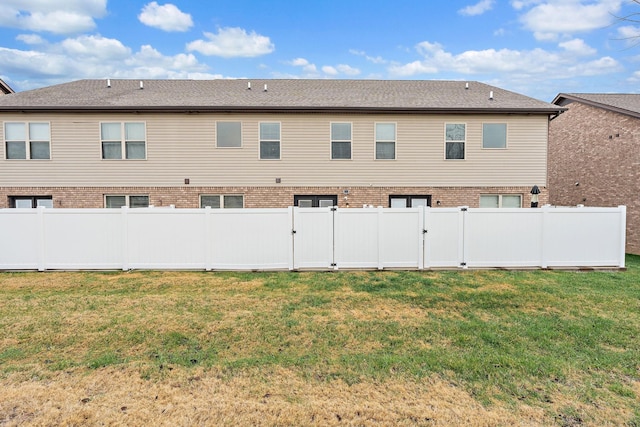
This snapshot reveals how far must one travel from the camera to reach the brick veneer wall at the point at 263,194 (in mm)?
12273

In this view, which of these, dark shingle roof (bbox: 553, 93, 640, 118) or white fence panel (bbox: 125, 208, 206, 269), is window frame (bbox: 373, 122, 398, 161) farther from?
dark shingle roof (bbox: 553, 93, 640, 118)

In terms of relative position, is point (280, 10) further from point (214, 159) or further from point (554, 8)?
point (554, 8)

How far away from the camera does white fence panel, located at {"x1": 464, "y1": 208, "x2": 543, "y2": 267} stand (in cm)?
820

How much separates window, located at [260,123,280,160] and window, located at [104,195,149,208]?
453 cm

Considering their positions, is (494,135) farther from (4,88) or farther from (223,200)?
(4,88)

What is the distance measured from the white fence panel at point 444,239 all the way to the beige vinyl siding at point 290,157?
15.0 ft

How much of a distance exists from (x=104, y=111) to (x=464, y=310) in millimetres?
12895

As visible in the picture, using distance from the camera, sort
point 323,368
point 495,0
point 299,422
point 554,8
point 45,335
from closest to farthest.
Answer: point 299,422, point 323,368, point 45,335, point 554,8, point 495,0

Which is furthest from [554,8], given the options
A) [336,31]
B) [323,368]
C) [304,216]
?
[323,368]

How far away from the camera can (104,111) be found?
478 inches

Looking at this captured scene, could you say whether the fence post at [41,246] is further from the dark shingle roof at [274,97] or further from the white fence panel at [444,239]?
the white fence panel at [444,239]

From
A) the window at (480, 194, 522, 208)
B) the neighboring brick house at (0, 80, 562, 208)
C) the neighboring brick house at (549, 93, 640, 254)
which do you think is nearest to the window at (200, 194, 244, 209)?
the neighboring brick house at (0, 80, 562, 208)

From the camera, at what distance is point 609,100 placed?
581 inches

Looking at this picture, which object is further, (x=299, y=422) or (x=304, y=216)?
(x=304, y=216)
